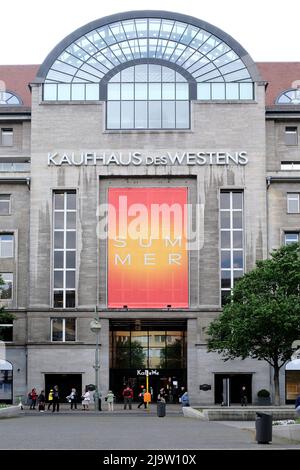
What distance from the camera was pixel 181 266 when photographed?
215ft

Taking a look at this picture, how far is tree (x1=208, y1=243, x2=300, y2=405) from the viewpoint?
5100 centimetres

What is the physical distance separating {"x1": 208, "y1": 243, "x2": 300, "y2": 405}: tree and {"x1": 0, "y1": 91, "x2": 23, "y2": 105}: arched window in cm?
2863

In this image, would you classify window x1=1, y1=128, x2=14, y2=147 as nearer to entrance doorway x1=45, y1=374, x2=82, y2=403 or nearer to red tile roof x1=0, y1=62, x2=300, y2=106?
red tile roof x1=0, y1=62, x2=300, y2=106

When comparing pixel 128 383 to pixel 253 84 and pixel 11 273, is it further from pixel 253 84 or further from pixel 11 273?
pixel 253 84

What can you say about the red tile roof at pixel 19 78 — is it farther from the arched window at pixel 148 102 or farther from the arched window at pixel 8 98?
the arched window at pixel 148 102

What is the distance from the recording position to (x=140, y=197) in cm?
6631

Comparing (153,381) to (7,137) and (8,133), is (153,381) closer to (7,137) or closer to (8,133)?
(7,137)

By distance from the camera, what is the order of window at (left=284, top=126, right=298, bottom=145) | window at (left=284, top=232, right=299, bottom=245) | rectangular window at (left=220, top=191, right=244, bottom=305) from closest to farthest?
rectangular window at (left=220, top=191, right=244, bottom=305) → window at (left=284, top=232, right=299, bottom=245) → window at (left=284, top=126, right=298, bottom=145)

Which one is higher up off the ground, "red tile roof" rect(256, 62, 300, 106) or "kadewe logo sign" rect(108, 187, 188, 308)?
"red tile roof" rect(256, 62, 300, 106)

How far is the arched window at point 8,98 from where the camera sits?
72.7m

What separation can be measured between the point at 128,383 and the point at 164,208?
13.8 meters

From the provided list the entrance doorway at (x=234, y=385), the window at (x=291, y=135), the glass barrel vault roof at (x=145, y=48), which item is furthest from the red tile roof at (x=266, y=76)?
the entrance doorway at (x=234, y=385)

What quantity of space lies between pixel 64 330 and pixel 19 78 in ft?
84.9

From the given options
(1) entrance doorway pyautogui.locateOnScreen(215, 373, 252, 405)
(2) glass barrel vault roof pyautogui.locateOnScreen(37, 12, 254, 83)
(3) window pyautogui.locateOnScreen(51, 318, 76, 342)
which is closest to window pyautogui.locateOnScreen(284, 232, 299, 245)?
(1) entrance doorway pyautogui.locateOnScreen(215, 373, 252, 405)
